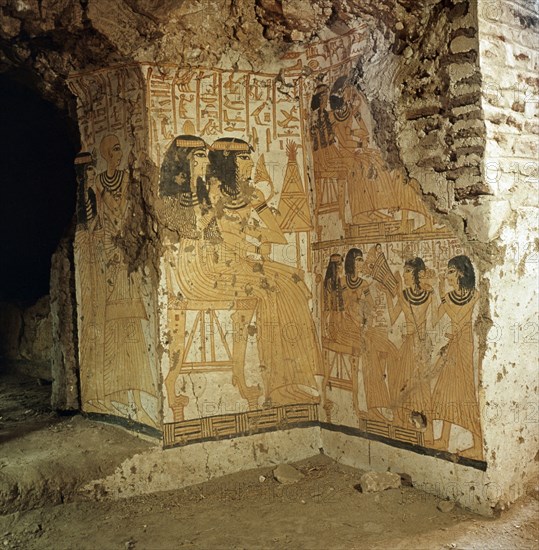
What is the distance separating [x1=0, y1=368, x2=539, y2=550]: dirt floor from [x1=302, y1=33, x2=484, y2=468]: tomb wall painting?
0.36 meters

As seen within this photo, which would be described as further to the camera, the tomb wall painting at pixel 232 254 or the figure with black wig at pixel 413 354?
the tomb wall painting at pixel 232 254

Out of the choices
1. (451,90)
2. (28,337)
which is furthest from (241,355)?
(28,337)

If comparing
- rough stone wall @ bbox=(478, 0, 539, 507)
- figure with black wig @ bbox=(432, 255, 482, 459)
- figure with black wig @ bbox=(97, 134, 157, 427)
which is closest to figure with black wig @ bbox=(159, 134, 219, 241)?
figure with black wig @ bbox=(97, 134, 157, 427)

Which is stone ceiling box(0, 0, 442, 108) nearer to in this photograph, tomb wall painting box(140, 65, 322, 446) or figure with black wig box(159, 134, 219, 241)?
tomb wall painting box(140, 65, 322, 446)

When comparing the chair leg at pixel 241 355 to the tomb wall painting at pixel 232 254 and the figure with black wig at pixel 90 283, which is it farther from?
the figure with black wig at pixel 90 283

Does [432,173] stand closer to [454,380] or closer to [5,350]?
[454,380]

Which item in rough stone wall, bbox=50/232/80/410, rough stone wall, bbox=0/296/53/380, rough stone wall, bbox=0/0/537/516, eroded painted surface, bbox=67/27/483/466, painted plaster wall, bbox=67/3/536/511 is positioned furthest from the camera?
rough stone wall, bbox=0/296/53/380

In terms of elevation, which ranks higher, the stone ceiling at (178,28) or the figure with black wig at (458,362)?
the stone ceiling at (178,28)

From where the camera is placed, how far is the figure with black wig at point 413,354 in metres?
3.43

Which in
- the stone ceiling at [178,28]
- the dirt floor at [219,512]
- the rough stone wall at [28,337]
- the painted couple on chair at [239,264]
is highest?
the stone ceiling at [178,28]

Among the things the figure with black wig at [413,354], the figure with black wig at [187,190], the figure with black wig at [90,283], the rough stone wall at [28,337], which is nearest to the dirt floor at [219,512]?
the figure with black wig at [90,283]

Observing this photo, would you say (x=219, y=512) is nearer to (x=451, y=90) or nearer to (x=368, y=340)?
(x=368, y=340)

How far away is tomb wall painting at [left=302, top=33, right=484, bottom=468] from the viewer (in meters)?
3.28

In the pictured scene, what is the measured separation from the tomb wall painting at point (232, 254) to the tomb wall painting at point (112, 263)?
0.55 ft
